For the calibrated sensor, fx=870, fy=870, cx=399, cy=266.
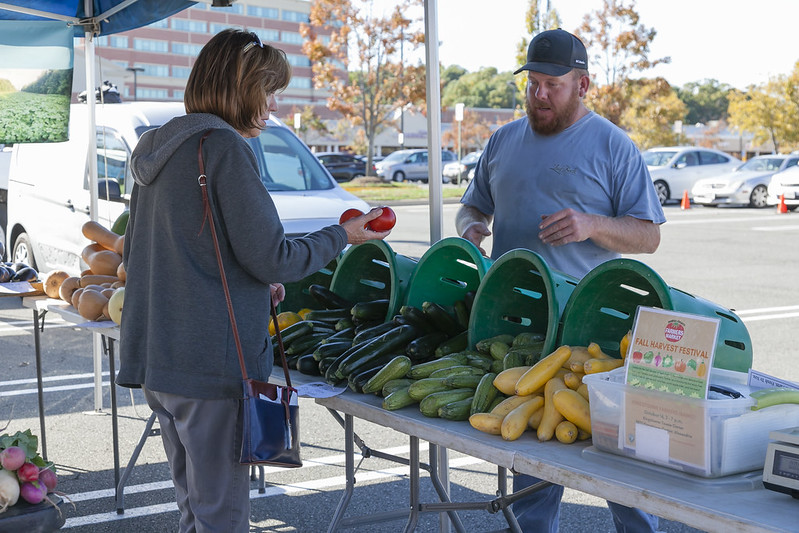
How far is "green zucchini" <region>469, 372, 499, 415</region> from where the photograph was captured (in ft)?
8.39

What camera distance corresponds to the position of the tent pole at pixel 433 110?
11.8 feet

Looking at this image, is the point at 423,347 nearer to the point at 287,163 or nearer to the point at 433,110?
the point at 433,110

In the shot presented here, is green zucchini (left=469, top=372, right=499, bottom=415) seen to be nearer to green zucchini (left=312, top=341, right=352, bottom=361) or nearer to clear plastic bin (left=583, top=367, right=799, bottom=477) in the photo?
clear plastic bin (left=583, top=367, right=799, bottom=477)

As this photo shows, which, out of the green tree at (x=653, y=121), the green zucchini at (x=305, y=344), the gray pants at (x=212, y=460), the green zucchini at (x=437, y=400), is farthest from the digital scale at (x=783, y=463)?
the green tree at (x=653, y=121)

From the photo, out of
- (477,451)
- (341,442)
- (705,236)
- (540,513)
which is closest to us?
(477,451)

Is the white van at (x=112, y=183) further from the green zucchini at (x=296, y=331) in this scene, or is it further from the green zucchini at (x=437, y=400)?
the green zucchini at (x=437, y=400)

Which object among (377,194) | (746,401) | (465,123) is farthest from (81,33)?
(465,123)

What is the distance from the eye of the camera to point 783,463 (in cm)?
189

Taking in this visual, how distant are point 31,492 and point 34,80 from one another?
10.8 ft

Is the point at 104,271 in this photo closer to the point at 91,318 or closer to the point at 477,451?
the point at 91,318

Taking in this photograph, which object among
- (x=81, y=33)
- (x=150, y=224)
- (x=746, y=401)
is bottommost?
(x=746, y=401)

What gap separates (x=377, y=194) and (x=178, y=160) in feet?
84.6

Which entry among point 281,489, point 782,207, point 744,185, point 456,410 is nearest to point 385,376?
point 456,410

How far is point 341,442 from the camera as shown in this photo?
5.63 meters
